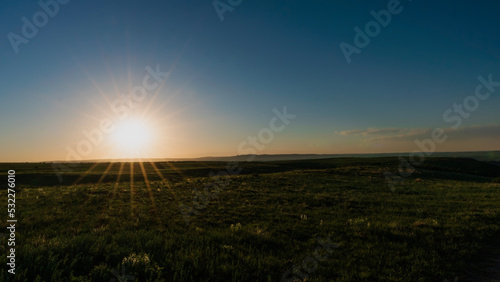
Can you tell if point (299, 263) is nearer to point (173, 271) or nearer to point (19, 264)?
point (173, 271)

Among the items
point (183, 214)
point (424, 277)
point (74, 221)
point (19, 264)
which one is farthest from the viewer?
point (183, 214)

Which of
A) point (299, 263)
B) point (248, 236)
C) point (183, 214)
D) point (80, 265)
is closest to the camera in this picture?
point (80, 265)

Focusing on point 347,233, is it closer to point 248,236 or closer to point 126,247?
point 248,236

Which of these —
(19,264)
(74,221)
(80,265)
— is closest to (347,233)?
(80,265)

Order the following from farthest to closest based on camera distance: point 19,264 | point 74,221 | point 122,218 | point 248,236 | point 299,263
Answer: point 122,218 < point 74,221 < point 248,236 < point 299,263 < point 19,264

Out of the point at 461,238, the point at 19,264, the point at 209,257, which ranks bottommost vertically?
the point at 461,238

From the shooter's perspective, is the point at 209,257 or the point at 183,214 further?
the point at 183,214

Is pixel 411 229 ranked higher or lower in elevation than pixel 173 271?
lower

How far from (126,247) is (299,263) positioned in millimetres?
4947

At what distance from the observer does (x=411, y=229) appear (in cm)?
1009

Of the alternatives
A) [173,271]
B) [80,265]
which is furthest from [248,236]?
[80,265]

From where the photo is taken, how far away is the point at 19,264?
204 inches

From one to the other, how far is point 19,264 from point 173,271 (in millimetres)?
3260

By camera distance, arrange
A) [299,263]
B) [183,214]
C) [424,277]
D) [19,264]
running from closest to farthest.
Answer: [19,264], [424,277], [299,263], [183,214]
